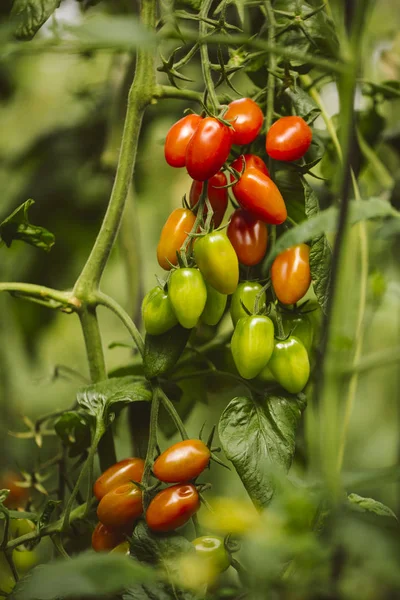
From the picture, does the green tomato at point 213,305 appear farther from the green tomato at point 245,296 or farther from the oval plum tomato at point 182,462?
the oval plum tomato at point 182,462

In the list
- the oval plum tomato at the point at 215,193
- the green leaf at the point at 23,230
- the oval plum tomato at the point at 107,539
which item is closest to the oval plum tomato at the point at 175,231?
the oval plum tomato at the point at 215,193

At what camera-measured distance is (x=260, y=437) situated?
0.51 m

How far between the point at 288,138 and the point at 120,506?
0.35m

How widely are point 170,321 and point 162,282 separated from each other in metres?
0.04

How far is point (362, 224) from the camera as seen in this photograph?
0.66 meters

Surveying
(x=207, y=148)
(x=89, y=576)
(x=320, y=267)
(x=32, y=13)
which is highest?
(x=32, y=13)

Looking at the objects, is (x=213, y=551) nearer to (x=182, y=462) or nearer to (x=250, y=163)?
(x=182, y=462)

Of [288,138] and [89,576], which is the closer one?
[89,576]

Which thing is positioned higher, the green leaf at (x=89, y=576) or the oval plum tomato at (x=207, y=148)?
the oval plum tomato at (x=207, y=148)

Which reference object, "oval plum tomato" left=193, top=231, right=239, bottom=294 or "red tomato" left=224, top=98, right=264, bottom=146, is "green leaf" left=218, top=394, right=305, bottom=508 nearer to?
"oval plum tomato" left=193, top=231, right=239, bottom=294

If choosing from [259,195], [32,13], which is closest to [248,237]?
[259,195]

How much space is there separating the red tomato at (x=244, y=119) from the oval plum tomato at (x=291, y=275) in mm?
111

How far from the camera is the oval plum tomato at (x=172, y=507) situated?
0.49 m

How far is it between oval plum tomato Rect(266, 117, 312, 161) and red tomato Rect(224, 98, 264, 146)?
0.02 metres
